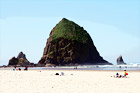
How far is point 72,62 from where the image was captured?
627 ft

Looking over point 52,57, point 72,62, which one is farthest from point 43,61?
point 72,62

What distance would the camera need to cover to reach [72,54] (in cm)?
19588
